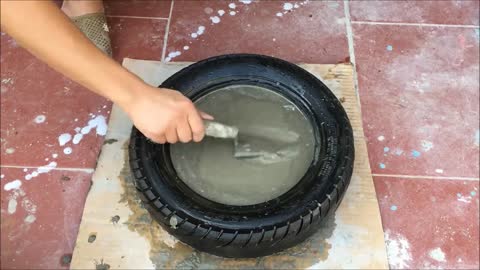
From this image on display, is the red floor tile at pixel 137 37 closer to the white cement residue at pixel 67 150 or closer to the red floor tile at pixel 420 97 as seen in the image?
the white cement residue at pixel 67 150

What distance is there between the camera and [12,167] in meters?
1.33

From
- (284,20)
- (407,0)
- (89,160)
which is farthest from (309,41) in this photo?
(89,160)

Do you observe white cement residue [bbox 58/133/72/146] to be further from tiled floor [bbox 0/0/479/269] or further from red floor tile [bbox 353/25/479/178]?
red floor tile [bbox 353/25/479/178]

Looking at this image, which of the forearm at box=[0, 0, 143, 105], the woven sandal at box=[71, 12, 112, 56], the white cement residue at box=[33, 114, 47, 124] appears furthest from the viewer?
the woven sandal at box=[71, 12, 112, 56]

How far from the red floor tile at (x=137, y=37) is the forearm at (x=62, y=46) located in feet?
2.21

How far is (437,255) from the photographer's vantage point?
1.21 metres

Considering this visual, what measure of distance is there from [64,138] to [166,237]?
18.3 inches

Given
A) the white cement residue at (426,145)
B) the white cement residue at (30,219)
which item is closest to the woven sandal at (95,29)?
the white cement residue at (30,219)

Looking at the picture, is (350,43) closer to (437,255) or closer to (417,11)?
(417,11)

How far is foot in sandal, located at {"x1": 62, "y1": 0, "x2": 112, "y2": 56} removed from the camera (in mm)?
1518

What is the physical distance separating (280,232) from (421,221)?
0.47 meters

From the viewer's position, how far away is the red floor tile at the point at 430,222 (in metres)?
1.21

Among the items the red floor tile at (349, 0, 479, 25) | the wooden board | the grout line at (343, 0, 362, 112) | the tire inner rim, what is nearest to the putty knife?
the tire inner rim

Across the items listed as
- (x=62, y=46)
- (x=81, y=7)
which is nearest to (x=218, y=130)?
(x=62, y=46)
